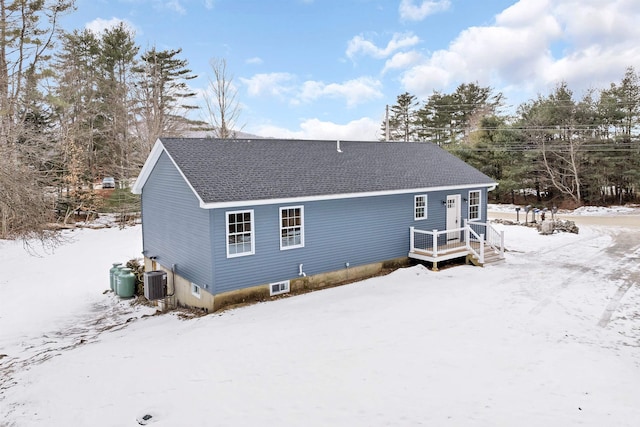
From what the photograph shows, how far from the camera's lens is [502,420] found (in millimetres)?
5637

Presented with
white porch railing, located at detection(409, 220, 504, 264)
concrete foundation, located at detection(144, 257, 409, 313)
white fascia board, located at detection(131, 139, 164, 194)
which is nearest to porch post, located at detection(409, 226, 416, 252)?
white porch railing, located at detection(409, 220, 504, 264)

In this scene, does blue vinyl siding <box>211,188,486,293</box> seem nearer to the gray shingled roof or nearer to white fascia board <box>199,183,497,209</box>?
white fascia board <box>199,183,497,209</box>

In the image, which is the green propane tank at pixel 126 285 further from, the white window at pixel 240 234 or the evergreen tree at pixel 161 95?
the evergreen tree at pixel 161 95

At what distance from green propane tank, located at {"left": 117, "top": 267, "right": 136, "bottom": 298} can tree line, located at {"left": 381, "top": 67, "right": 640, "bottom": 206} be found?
106 feet

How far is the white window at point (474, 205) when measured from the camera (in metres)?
17.3

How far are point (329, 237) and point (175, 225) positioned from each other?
4.99 m

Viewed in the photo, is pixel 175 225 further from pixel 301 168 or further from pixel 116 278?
pixel 301 168

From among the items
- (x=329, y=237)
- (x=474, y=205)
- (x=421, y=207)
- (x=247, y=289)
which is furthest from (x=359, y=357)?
(x=474, y=205)

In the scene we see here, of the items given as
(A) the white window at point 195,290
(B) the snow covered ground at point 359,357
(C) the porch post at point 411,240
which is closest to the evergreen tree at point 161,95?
(B) the snow covered ground at point 359,357

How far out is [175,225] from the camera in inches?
514

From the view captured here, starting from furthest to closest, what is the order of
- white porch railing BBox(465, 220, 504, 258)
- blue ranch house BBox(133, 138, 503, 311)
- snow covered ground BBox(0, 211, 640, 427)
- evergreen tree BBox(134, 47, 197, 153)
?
evergreen tree BBox(134, 47, 197, 153)
white porch railing BBox(465, 220, 504, 258)
blue ranch house BBox(133, 138, 503, 311)
snow covered ground BBox(0, 211, 640, 427)

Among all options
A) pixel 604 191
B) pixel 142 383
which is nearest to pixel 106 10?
pixel 142 383

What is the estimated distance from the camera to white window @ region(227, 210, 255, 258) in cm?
1112

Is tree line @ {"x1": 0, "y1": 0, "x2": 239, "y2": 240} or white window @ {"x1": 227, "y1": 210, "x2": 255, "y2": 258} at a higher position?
tree line @ {"x1": 0, "y1": 0, "x2": 239, "y2": 240}
